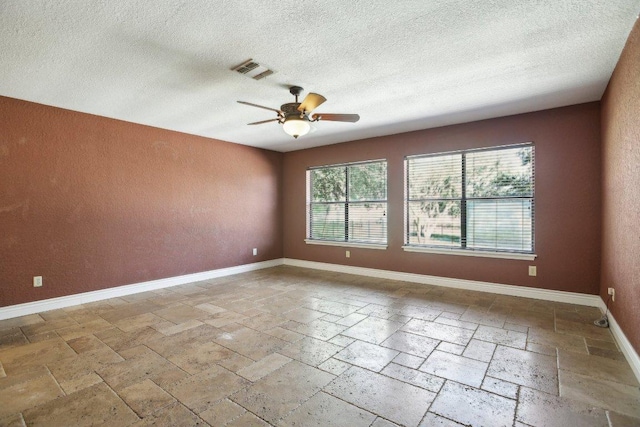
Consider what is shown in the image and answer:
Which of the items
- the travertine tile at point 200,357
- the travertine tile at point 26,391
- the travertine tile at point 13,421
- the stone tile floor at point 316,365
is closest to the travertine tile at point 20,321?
the stone tile floor at point 316,365

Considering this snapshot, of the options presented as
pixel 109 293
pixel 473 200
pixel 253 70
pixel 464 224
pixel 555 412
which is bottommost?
pixel 555 412

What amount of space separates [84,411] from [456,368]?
2.44 meters

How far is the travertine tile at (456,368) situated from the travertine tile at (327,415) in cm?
74

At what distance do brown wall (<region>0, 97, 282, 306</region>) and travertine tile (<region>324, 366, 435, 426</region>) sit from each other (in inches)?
146

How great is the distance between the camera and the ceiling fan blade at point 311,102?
2854mm

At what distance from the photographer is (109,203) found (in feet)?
14.1

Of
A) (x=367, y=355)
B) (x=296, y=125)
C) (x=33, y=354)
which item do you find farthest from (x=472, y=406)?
(x=33, y=354)

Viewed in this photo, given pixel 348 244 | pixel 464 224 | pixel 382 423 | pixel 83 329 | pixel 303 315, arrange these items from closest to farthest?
1. pixel 382 423
2. pixel 83 329
3. pixel 303 315
4. pixel 464 224
5. pixel 348 244

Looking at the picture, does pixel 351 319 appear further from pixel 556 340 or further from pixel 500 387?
pixel 556 340

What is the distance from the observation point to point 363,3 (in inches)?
77.2

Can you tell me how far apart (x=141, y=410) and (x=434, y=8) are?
3.03 m

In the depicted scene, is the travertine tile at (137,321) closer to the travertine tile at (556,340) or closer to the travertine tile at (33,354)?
the travertine tile at (33,354)

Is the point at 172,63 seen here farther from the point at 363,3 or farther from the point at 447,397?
the point at 447,397

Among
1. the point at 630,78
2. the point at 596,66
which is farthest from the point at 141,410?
the point at 596,66
